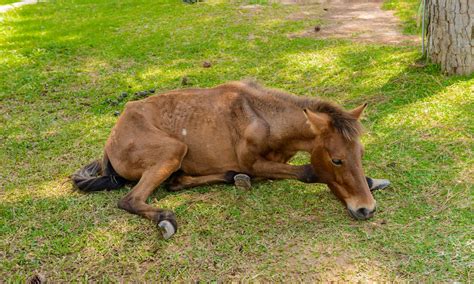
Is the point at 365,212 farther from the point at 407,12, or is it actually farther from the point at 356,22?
the point at 407,12

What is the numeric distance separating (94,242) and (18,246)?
72 cm

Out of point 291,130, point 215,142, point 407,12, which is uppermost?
point 407,12

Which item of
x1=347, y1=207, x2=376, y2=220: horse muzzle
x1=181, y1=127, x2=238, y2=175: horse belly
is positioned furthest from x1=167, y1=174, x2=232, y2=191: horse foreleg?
x1=347, y1=207, x2=376, y2=220: horse muzzle

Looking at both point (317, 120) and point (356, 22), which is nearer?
point (317, 120)

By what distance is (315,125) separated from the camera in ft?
15.3

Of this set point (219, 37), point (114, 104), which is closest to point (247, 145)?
point (114, 104)

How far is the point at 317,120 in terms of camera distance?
460 cm

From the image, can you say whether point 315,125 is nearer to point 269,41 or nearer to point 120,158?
point 120,158

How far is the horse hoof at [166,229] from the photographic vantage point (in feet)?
14.4

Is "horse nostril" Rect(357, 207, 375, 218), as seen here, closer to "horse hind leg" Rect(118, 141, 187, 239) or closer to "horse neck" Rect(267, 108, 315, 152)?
"horse neck" Rect(267, 108, 315, 152)

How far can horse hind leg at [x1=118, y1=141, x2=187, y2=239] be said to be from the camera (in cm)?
456

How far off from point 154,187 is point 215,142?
88 cm

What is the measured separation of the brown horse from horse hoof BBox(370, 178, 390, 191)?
13 mm

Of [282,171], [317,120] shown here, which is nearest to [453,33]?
[317,120]
